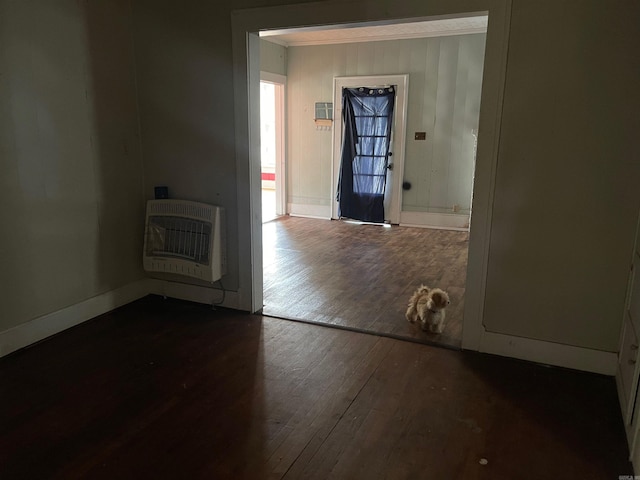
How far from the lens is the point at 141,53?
3.43 meters

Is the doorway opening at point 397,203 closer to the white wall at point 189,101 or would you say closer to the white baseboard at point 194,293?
the white baseboard at point 194,293

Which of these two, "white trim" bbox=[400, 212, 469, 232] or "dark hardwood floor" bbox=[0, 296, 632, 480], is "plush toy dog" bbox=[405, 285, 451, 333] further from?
"white trim" bbox=[400, 212, 469, 232]

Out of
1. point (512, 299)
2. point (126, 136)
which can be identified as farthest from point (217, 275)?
point (512, 299)

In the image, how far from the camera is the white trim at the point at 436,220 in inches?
256

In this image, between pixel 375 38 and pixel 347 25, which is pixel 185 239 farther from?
pixel 375 38

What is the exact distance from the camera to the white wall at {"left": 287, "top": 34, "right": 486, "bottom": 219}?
6.20m

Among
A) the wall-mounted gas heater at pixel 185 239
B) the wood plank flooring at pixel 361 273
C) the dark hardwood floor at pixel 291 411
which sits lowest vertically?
the dark hardwood floor at pixel 291 411

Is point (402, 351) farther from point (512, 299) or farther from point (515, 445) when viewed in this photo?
point (515, 445)

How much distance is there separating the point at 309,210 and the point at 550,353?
5156 mm

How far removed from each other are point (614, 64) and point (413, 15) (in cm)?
106

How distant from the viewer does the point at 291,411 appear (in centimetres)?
223

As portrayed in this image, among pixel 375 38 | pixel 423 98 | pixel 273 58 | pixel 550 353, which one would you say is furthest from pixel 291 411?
pixel 273 58

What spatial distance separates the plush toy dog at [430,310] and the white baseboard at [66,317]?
7.00 feet

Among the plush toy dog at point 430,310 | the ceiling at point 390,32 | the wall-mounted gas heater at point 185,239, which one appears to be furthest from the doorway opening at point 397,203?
the wall-mounted gas heater at point 185,239
